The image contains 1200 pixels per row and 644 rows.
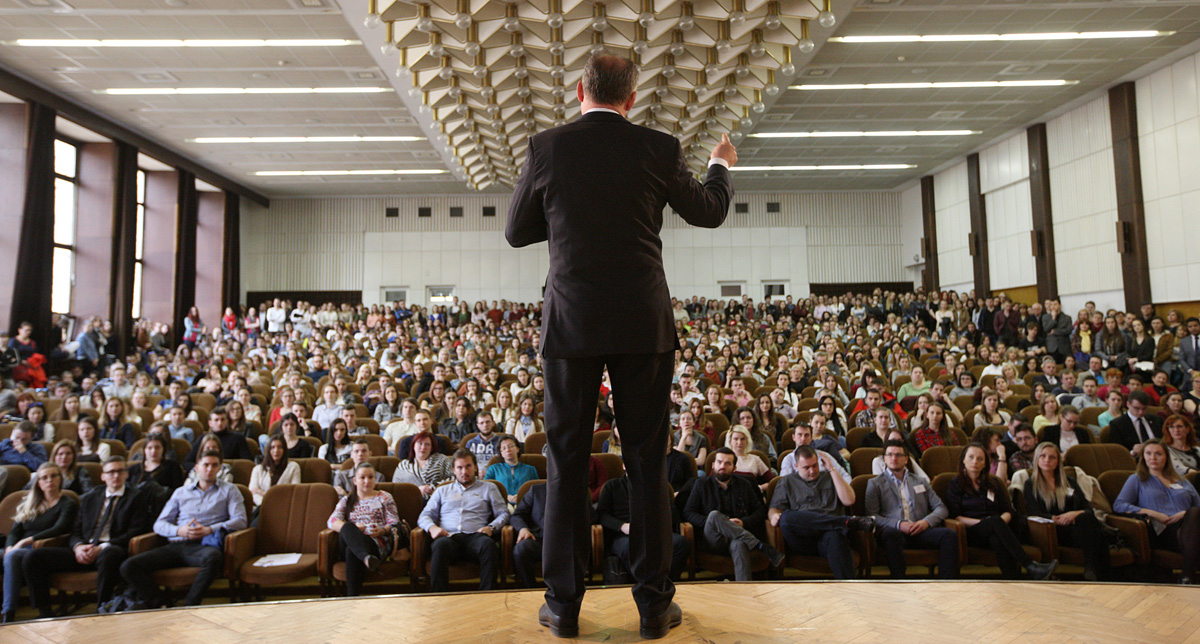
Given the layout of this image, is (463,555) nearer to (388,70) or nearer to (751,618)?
(751,618)

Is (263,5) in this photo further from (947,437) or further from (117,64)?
(947,437)

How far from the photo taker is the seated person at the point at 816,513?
4250 millimetres

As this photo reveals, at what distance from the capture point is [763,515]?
15.2 ft

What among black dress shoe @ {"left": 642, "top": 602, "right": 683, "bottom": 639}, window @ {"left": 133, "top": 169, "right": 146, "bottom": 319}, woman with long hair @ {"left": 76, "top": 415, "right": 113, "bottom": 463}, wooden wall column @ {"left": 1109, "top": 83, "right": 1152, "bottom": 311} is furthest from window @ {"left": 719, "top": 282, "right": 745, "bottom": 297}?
black dress shoe @ {"left": 642, "top": 602, "right": 683, "bottom": 639}

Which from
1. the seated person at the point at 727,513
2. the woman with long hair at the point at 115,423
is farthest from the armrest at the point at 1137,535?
the woman with long hair at the point at 115,423

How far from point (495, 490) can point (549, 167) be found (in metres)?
3.49

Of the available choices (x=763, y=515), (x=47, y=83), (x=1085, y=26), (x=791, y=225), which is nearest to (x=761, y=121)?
(x=1085, y=26)

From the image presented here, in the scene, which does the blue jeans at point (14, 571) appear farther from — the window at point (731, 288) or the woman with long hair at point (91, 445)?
the window at point (731, 288)

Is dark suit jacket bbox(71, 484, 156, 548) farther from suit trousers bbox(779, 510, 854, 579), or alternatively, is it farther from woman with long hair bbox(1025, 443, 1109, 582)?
woman with long hair bbox(1025, 443, 1109, 582)

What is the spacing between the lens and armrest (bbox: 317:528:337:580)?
4309mm

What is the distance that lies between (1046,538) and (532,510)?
3.32 meters

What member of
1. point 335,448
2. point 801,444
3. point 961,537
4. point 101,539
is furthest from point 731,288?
point 101,539

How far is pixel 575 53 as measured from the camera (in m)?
9.22

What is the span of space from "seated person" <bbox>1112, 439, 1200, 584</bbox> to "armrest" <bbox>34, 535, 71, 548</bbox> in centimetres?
688
